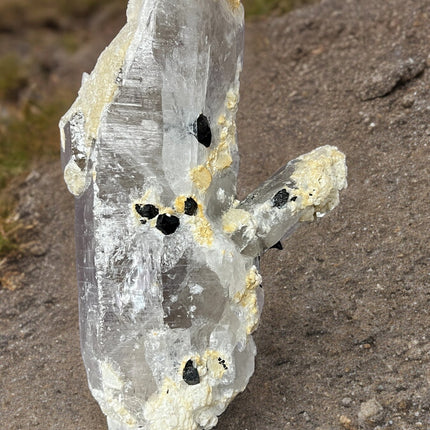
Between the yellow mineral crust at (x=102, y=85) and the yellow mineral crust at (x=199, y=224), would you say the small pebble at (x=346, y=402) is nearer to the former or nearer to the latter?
the yellow mineral crust at (x=199, y=224)

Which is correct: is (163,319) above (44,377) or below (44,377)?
above

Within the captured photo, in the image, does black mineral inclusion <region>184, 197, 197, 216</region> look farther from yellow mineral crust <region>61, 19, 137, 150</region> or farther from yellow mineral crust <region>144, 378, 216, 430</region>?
yellow mineral crust <region>144, 378, 216, 430</region>

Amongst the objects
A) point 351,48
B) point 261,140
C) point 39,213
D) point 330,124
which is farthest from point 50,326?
point 351,48

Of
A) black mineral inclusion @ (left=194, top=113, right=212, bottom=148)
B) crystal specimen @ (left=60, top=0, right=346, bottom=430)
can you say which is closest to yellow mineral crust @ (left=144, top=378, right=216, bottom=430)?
crystal specimen @ (left=60, top=0, right=346, bottom=430)

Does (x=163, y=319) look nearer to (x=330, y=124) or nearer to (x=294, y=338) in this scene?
(x=294, y=338)

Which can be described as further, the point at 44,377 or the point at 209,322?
the point at 44,377
